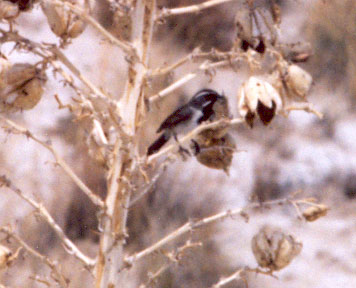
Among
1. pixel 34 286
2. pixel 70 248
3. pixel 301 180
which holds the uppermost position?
pixel 70 248

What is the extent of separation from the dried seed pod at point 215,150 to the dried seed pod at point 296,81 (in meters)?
0.08

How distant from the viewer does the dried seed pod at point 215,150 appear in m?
0.47

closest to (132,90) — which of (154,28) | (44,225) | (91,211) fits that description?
(154,28)

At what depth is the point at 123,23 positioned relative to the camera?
1.62ft

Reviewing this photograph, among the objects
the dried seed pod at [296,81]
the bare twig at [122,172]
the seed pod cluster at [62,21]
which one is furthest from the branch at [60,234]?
the dried seed pod at [296,81]

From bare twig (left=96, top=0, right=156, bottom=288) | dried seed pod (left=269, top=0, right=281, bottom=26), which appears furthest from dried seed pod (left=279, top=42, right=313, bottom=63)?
bare twig (left=96, top=0, right=156, bottom=288)

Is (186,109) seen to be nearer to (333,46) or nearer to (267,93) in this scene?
(267,93)

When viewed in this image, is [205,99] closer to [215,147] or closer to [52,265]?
[215,147]

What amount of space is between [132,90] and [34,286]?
3.93 ft

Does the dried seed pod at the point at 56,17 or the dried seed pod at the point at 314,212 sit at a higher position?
the dried seed pod at the point at 56,17

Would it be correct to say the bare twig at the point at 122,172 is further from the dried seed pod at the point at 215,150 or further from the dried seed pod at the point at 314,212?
the dried seed pod at the point at 314,212

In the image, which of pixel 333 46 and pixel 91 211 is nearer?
pixel 91 211

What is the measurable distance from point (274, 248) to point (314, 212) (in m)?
0.05

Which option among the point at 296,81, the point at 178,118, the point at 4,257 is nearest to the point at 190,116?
the point at 178,118
